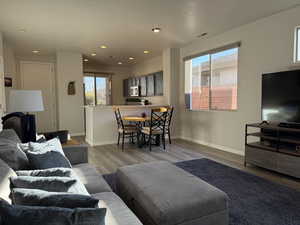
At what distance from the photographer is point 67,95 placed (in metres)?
6.31

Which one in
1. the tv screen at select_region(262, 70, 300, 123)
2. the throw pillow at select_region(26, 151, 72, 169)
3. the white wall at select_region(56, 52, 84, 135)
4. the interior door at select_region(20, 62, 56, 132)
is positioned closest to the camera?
the throw pillow at select_region(26, 151, 72, 169)

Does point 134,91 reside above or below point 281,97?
above

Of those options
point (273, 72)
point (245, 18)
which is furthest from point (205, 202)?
point (245, 18)

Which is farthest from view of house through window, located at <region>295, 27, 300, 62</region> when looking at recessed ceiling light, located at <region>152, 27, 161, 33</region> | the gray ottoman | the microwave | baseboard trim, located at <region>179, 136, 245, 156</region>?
the microwave

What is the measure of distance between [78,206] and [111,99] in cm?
802

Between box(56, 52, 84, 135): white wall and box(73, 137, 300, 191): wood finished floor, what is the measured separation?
6.03 feet

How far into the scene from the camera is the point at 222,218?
169 cm

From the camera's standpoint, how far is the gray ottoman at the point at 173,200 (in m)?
1.52

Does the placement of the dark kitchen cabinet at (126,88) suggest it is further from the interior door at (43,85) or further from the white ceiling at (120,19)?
the white ceiling at (120,19)

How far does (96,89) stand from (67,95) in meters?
2.22

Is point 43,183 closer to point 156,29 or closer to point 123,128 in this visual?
point 156,29

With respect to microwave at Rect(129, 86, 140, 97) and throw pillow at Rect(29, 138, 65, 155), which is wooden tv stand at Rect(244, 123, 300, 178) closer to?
throw pillow at Rect(29, 138, 65, 155)

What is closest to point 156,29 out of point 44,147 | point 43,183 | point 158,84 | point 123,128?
point 123,128

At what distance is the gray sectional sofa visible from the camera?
3.90 ft
